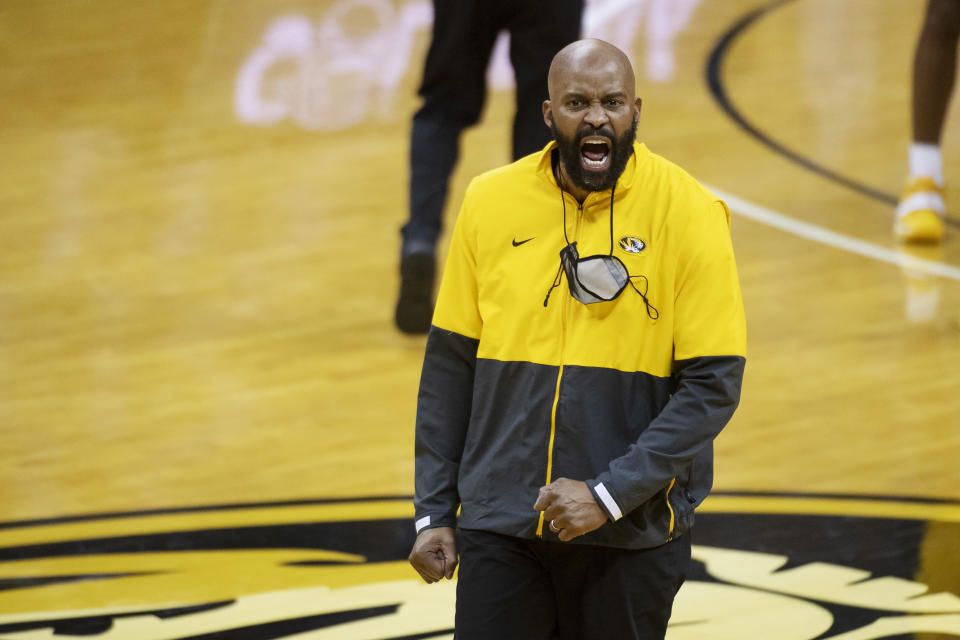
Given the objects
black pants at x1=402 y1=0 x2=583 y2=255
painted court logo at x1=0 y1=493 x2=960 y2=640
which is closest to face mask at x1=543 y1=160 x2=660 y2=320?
painted court logo at x1=0 y1=493 x2=960 y2=640

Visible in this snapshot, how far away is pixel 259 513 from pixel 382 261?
182 centimetres

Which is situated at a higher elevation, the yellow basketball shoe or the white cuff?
the yellow basketball shoe

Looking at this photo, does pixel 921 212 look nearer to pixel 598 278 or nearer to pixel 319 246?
pixel 319 246

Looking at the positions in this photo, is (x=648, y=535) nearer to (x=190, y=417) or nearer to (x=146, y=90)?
(x=190, y=417)

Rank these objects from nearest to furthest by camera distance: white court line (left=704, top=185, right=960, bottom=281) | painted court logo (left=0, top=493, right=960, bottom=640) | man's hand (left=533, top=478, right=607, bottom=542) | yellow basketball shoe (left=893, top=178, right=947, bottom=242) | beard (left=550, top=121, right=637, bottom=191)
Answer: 1. man's hand (left=533, top=478, right=607, bottom=542)
2. beard (left=550, top=121, right=637, bottom=191)
3. painted court logo (left=0, top=493, right=960, bottom=640)
4. white court line (left=704, top=185, right=960, bottom=281)
5. yellow basketball shoe (left=893, top=178, right=947, bottom=242)

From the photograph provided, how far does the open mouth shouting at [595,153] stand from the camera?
7.00 ft

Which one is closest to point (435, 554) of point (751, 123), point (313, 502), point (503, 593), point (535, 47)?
point (503, 593)

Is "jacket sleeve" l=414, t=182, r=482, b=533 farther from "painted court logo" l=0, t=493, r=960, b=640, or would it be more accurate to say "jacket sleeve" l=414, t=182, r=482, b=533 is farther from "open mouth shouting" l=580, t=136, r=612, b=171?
"painted court logo" l=0, t=493, r=960, b=640

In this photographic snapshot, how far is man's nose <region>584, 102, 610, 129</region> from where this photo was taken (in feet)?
6.97

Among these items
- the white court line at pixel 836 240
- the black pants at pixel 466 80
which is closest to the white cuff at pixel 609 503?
the black pants at pixel 466 80

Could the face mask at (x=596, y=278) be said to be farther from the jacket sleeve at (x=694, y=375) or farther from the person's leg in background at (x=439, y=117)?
the person's leg in background at (x=439, y=117)

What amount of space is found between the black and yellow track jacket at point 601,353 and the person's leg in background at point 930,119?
3.40m

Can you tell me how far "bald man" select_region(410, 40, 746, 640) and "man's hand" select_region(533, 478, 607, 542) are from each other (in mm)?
28

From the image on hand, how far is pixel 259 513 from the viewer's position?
3.70 m
